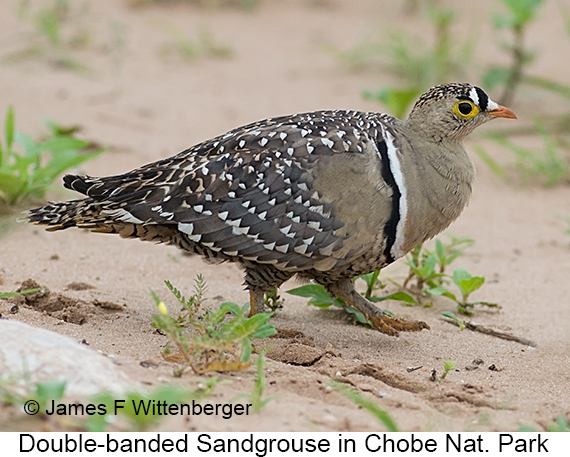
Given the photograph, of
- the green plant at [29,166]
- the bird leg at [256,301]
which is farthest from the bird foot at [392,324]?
the green plant at [29,166]

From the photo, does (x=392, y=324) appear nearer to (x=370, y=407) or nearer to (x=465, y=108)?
(x=465, y=108)

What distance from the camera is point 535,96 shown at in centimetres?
898

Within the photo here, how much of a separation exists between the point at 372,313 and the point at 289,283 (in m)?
1.12

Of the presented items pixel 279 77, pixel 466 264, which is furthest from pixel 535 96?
pixel 466 264

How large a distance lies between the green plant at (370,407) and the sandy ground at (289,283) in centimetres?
5

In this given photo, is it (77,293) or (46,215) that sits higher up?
(46,215)

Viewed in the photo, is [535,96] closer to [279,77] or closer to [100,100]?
[279,77]

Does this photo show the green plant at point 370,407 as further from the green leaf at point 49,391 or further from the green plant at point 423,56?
the green plant at point 423,56

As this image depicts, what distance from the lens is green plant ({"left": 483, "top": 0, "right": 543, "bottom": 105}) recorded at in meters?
7.58

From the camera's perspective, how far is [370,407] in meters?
2.98

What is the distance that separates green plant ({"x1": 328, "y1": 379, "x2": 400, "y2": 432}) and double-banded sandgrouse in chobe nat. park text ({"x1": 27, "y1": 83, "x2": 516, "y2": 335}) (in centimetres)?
82

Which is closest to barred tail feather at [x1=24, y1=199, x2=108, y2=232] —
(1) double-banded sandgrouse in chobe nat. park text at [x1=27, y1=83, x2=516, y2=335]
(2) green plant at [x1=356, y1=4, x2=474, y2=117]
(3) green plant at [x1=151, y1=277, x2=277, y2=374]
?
(1) double-banded sandgrouse in chobe nat. park text at [x1=27, y1=83, x2=516, y2=335]

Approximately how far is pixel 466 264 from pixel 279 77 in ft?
14.4

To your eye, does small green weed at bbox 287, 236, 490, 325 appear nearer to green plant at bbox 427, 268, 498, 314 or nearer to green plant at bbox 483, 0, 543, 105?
green plant at bbox 427, 268, 498, 314
